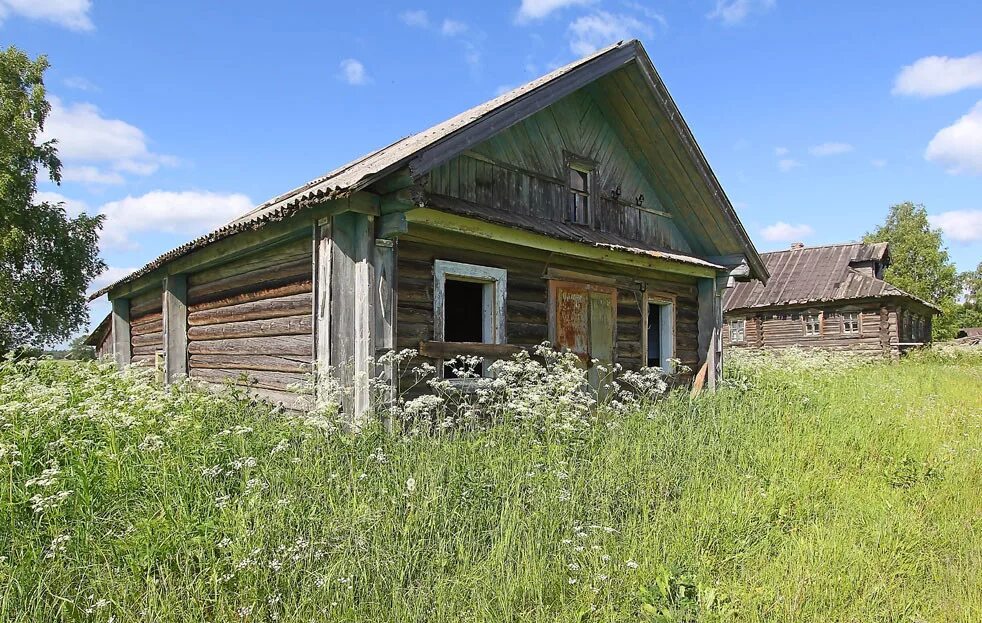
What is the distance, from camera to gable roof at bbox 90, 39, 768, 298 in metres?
5.51

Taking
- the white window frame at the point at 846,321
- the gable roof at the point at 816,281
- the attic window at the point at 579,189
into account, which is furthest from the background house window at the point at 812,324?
the attic window at the point at 579,189

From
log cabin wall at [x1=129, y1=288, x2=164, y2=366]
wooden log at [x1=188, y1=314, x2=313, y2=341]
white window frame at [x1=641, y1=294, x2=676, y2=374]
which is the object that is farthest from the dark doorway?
log cabin wall at [x1=129, y1=288, x2=164, y2=366]

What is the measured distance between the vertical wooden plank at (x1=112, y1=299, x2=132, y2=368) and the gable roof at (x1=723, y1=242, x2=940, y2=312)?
22601mm

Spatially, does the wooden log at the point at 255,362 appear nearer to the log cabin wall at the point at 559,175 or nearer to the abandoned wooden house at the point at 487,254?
the abandoned wooden house at the point at 487,254

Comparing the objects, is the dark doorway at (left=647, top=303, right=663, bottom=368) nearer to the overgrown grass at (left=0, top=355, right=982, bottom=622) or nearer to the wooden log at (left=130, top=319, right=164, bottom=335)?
the overgrown grass at (left=0, top=355, right=982, bottom=622)

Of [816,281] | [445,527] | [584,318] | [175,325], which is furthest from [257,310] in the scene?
[816,281]

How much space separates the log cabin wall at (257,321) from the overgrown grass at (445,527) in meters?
1.66

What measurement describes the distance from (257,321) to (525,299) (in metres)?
3.57

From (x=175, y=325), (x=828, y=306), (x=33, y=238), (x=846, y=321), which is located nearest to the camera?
(x=175, y=325)

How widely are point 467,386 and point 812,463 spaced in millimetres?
3601

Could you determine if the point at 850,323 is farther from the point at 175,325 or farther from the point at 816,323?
the point at 175,325

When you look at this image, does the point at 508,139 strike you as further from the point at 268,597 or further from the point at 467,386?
the point at 268,597

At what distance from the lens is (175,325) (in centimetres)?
946

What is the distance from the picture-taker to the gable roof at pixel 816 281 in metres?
24.8
